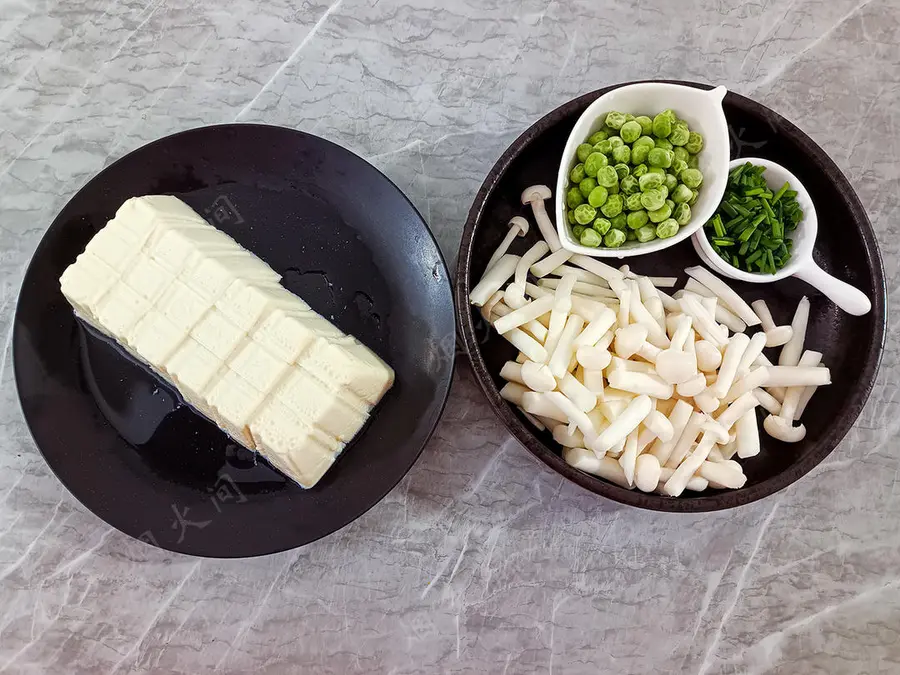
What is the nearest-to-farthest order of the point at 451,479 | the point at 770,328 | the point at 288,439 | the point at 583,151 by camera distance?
the point at 288,439 → the point at 583,151 → the point at 770,328 → the point at 451,479

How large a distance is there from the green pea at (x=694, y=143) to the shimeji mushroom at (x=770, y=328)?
0.52 metres

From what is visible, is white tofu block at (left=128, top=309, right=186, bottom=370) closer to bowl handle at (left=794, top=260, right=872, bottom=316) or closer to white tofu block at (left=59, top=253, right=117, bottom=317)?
white tofu block at (left=59, top=253, right=117, bottom=317)

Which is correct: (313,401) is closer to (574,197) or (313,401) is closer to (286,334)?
(286,334)

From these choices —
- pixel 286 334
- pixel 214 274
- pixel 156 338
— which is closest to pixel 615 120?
pixel 286 334

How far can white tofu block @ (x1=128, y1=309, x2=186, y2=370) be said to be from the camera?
1.90 m

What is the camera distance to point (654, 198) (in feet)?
6.11

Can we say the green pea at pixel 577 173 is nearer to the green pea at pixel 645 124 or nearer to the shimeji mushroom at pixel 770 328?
the green pea at pixel 645 124

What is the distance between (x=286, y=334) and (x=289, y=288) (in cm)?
22

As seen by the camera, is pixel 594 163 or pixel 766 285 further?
pixel 766 285

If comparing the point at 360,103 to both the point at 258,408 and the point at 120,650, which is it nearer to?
the point at 258,408

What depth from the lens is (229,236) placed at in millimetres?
2045

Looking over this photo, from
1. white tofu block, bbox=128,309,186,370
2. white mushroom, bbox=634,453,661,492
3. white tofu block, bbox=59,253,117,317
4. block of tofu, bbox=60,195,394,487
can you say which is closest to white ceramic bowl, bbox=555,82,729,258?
white mushroom, bbox=634,453,661,492

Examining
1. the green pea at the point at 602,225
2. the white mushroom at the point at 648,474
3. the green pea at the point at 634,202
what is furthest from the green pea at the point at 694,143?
the white mushroom at the point at 648,474

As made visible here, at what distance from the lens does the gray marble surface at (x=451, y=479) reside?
7.35ft
